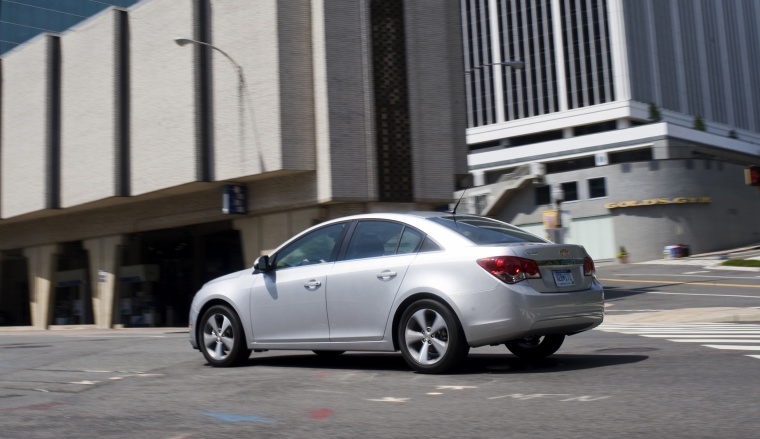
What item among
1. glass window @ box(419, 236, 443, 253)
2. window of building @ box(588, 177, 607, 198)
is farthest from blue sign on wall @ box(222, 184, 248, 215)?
window of building @ box(588, 177, 607, 198)

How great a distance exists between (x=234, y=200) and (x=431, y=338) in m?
19.6

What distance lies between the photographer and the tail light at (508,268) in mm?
7406

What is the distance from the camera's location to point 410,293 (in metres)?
7.76

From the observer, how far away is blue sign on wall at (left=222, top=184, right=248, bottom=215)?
1037 inches

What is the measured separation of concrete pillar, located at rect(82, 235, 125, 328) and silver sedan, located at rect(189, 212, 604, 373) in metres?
25.1

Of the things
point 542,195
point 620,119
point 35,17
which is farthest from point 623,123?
point 35,17

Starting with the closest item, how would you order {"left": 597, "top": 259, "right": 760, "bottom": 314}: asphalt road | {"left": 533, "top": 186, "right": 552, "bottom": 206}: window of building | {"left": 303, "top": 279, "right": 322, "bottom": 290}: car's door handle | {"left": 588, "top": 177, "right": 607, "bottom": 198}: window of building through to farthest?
{"left": 303, "top": 279, "right": 322, "bottom": 290}: car's door handle → {"left": 597, "top": 259, "right": 760, "bottom": 314}: asphalt road → {"left": 588, "top": 177, "right": 607, "bottom": 198}: window of building → {"left": 533, "top": 186, "right": 552, "bottom": 206}: window of building

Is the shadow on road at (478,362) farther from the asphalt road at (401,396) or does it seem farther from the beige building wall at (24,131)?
the beige building wall at (24,131)

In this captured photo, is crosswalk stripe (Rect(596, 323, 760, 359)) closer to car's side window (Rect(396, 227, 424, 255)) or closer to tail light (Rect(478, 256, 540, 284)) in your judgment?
tail light (Rect(478, 256, 540, 284))

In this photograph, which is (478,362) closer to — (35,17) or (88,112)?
(88,112)

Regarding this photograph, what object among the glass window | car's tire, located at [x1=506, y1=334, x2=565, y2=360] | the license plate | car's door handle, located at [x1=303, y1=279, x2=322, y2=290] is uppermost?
the glass window

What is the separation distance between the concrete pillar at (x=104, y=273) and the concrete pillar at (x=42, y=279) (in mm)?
3275

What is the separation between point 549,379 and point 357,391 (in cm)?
160

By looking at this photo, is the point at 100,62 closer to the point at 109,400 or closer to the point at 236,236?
the point at 236,236
